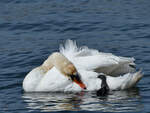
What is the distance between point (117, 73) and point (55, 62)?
1457mm

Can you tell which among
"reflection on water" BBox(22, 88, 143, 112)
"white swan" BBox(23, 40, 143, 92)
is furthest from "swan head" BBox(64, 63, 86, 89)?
"reflection on water" BBox(22, 88, 143, 112)

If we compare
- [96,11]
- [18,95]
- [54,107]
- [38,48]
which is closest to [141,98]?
[54,107]

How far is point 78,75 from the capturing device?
39.4 feet

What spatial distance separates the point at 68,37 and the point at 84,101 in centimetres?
533

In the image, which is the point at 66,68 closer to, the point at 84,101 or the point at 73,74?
the point at 73,74

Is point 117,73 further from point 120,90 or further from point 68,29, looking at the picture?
point 68,29

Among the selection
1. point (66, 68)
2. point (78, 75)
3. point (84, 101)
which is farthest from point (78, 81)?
point (84, 101)

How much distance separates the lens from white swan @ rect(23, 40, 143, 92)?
12.0 m

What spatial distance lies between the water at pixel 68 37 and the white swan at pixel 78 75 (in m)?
0.19

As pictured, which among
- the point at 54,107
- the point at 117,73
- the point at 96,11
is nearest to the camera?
the point at 54,107

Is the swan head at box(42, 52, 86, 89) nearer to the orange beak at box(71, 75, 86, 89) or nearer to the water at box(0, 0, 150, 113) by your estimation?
the orange beak at box(71, 75, 86, 89)

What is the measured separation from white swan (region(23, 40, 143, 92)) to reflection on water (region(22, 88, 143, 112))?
0.56 feet

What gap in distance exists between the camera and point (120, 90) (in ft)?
39.6

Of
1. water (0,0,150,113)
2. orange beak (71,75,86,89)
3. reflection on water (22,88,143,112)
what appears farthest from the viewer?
orange beak (71,75,86,89)
